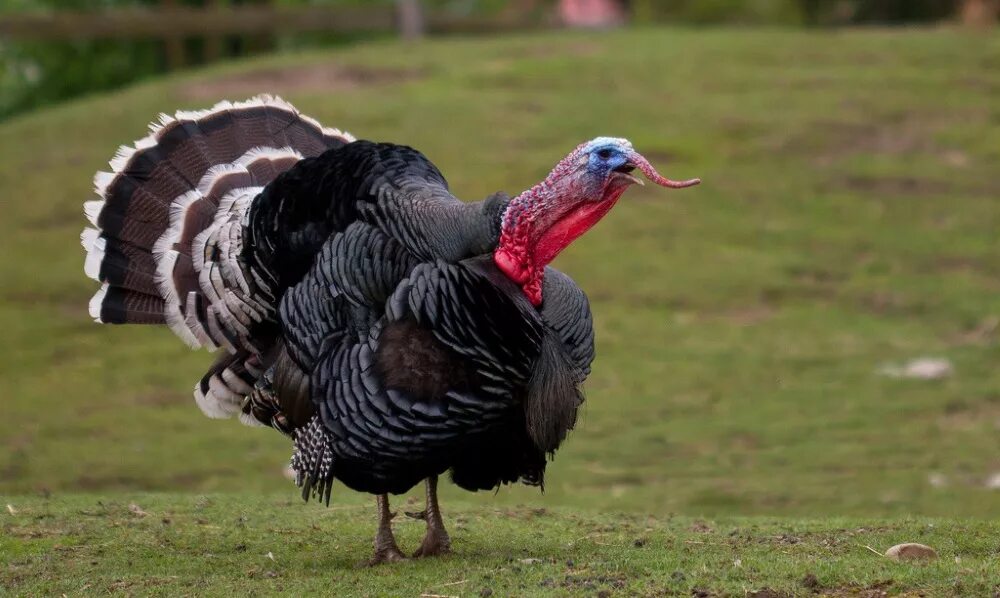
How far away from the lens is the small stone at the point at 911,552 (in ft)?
20.5

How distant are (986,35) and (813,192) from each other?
6627 millimetres

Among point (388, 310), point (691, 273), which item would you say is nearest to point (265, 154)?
point (388, 310)

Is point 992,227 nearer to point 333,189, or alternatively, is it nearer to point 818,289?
point 818,289

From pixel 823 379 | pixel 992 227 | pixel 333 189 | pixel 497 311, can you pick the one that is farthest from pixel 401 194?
pixel 992 227

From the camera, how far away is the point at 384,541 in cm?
679

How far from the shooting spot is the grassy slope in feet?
19.4

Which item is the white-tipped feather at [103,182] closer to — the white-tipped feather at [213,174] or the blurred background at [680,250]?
the white-tipped feather at [213,174]

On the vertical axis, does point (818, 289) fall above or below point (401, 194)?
below

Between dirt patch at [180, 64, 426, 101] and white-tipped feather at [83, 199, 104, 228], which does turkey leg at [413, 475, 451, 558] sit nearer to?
white-tipped feather at [83, 199, 104, 228]

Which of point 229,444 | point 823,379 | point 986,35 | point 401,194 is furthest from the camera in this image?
point 986,35

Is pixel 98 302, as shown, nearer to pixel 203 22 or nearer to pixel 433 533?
pixel 433 533

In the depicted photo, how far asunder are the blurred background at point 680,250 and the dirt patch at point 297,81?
68 millimetres

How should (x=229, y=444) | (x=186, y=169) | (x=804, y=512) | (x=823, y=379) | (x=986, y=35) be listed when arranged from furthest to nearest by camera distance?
(x=986, y=35), (x=823, y=379), (x=229, y=444), (x=804, y=512), (x=186, y=169)

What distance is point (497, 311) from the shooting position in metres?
6.04
